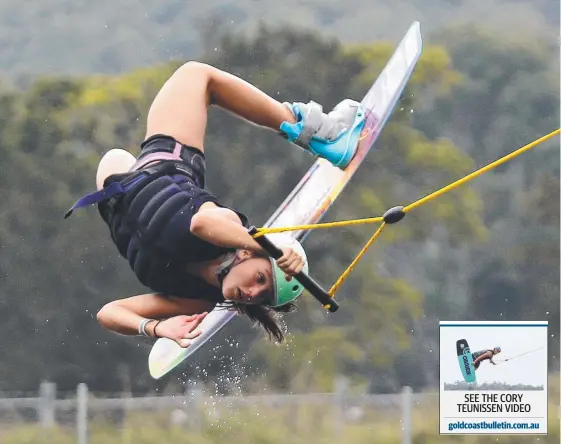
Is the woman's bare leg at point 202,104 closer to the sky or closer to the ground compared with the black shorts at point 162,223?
closer to the sky

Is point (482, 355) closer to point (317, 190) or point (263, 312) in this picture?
point (317, 190)

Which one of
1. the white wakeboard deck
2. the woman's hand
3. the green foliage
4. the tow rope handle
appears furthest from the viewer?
the green foliage

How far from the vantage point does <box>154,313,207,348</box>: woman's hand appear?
7.21 ft

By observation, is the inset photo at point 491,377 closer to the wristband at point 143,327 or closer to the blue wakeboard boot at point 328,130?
the blue wakeboard boot at point 328,130

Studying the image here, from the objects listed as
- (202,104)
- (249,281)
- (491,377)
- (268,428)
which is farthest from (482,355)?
(202,104)

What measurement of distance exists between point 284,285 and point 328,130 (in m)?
0.31

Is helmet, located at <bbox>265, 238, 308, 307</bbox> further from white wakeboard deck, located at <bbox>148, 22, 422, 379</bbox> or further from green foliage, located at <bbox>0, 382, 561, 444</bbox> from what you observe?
green foliage, located at <bbox>0, 382, 561, 444</bbox>

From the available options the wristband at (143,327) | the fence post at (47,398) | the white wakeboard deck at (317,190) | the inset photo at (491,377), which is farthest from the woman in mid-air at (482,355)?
the fence post at (47,398)

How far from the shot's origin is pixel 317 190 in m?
2.62

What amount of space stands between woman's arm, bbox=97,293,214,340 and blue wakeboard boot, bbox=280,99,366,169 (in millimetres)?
356

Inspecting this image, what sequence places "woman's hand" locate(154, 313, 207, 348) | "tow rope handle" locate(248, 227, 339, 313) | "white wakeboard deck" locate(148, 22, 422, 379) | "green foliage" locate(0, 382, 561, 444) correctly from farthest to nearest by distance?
"green foliage" locate(0, 382, 561, 444) → "white wakeboard deck" locate(148, 22, 422, 379) → "woman's hand" locate(154, 313, 207, 348) → "tow rope handle" locate(248, 227, 339, 313)

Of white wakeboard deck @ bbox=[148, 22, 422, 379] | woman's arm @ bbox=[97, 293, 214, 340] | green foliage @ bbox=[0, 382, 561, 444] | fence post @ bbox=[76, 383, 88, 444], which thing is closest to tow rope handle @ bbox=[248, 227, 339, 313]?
woman's arm @ bbox=[97, 293, 214, 340]

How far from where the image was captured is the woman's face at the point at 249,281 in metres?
2.13

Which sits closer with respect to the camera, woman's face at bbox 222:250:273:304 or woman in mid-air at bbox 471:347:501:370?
woman's face at bbox 222:250:273:304
